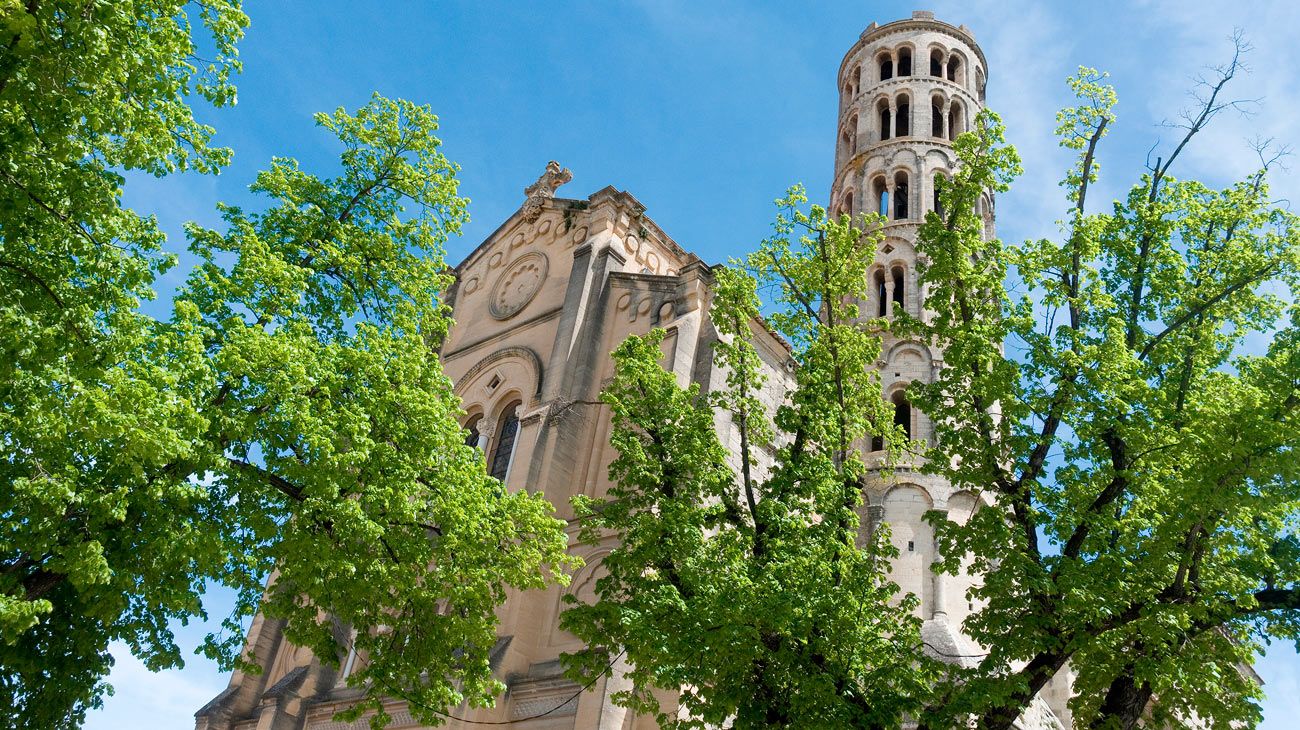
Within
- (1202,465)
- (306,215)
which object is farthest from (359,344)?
(1202,465)

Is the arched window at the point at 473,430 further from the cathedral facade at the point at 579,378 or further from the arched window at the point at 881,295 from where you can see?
the arched window at the point at 881,295

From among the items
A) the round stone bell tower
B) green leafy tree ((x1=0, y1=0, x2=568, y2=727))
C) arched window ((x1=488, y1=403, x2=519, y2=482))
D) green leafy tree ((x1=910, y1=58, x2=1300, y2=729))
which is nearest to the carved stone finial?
arched window ((x1=488, y1=403, x2=519, y2=482))

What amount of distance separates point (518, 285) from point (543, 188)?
9.66 ft

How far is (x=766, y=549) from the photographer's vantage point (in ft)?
42.0

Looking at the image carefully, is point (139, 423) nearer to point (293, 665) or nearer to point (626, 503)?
point (626, 503)

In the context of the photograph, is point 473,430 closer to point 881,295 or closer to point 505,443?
point 505,443

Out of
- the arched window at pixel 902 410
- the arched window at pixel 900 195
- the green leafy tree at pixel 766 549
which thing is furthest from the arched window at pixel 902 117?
the green leafy tree at pixel 766 549

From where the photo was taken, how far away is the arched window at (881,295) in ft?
92.2

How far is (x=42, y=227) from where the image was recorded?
32.6 ft

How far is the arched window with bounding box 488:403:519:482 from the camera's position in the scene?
75.0 feet

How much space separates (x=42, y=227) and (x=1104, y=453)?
38.2ft

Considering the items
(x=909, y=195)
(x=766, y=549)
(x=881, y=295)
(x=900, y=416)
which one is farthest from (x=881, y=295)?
(x=766, y=549)

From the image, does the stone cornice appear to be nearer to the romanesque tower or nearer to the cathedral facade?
the romanesque tower

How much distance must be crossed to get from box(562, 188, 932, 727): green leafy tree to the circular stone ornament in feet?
33.7
